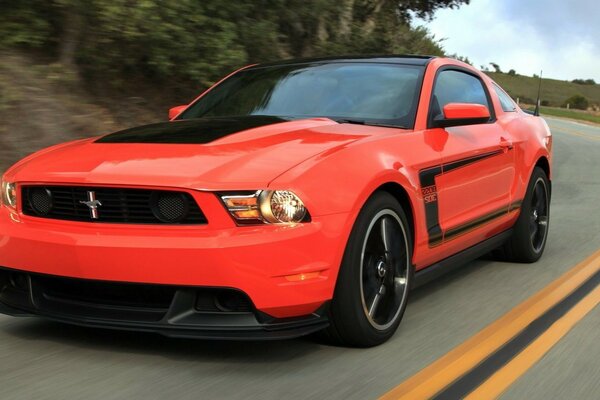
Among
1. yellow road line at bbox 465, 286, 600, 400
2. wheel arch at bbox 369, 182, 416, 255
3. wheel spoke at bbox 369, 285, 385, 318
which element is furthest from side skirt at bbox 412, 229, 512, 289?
yellow road line at bbox 465, 286, 600, 400

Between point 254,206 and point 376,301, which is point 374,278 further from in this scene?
point 254,206

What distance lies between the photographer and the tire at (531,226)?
6021 millimetres

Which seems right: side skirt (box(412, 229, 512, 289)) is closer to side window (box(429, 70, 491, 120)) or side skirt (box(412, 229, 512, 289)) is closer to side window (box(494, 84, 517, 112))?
side window (box(429, 70, 491, 120))

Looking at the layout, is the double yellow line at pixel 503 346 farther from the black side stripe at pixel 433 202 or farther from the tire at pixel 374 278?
the black side stripe at pixel 433 202

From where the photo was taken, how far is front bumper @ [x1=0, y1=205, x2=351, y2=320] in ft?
10.5

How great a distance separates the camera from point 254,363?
3514 mm

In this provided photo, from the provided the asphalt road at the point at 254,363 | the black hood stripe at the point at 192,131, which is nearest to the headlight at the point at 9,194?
the black hood stripe at the point at 192,131

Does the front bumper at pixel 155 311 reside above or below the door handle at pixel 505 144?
below

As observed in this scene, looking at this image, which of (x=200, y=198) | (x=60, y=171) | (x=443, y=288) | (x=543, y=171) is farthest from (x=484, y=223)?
(x=60, y=171)

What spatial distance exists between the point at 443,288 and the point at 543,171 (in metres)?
1.95

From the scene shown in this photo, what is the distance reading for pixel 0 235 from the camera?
11.9ft

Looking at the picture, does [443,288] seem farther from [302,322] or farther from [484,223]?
[302,322]

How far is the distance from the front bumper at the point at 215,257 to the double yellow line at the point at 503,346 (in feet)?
2.01

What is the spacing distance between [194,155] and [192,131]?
60 centimetres
